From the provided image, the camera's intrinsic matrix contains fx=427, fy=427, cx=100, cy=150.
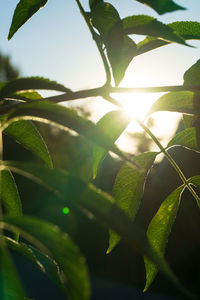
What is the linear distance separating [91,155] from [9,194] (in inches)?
6.1

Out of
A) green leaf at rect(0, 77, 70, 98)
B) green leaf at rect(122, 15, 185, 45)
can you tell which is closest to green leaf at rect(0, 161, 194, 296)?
green leaf at rect(0, 77, 70, 98)

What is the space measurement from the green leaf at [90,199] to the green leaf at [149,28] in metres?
0.25

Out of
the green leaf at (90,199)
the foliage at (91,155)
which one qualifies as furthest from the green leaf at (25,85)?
the green leaf at (90,199)

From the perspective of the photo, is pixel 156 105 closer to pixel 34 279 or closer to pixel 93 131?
pixel 93 131

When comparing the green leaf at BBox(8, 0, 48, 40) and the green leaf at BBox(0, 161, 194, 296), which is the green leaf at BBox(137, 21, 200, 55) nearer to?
the green leaf at BBox(8, 0, 48, 40)

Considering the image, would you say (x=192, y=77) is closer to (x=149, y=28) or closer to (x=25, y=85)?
(x=149, y=28)

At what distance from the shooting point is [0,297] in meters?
0.37

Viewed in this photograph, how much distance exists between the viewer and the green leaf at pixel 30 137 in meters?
0.67

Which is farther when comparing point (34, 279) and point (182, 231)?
point (34, 279)

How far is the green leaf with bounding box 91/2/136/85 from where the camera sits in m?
0.60

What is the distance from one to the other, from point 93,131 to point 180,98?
31cm

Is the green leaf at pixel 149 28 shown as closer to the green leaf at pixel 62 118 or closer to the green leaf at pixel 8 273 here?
the green leaf at pixel 62 118

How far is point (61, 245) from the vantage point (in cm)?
31

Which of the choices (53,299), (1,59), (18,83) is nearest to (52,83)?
(18,83)
